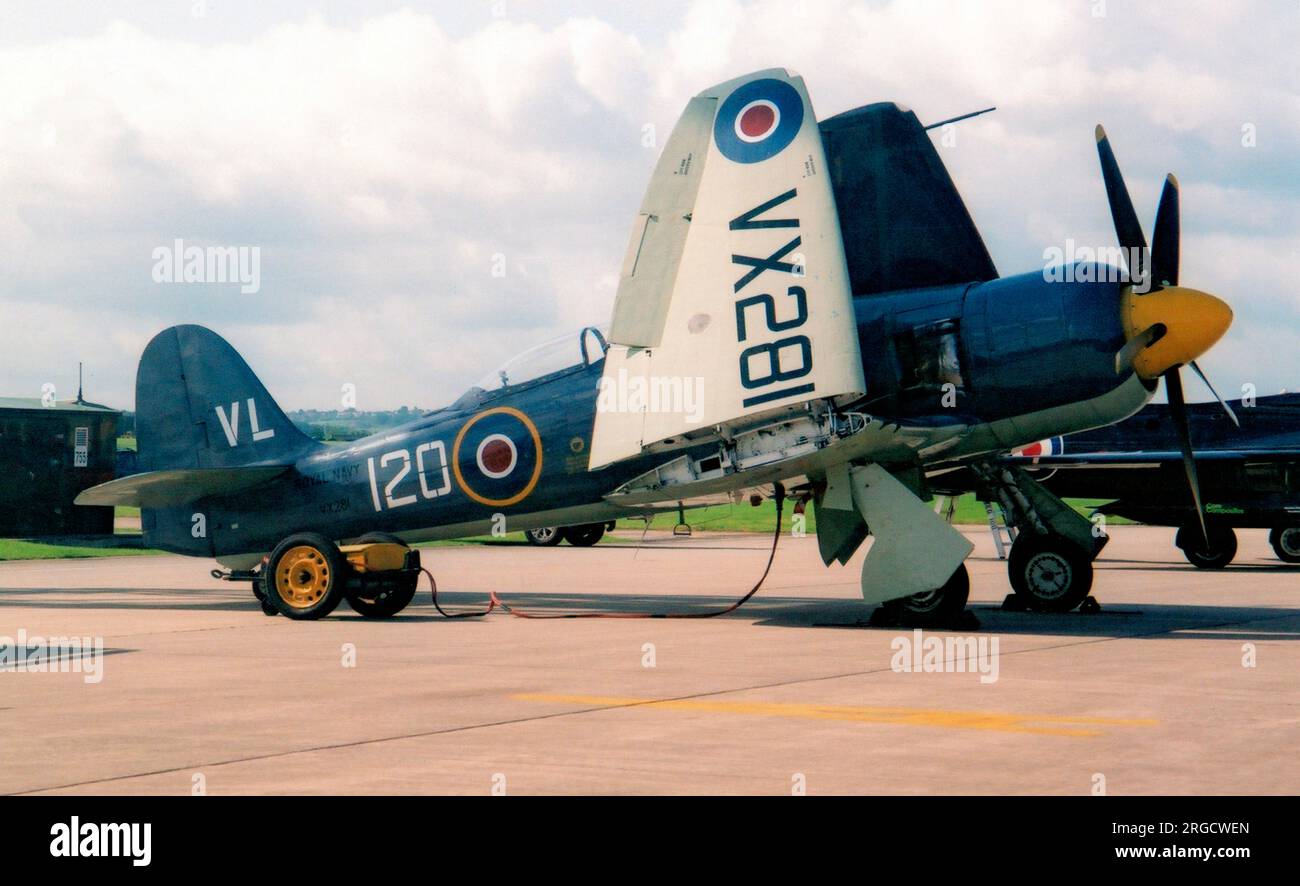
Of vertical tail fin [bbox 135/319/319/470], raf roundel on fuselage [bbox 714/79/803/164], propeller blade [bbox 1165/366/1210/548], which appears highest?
raf roundel on fuselage [bbox 714/79/803/164]

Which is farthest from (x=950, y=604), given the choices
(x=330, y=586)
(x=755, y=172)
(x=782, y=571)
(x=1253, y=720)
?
(x=782, y=571)

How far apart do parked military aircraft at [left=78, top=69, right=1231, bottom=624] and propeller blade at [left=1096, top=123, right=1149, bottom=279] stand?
2cm

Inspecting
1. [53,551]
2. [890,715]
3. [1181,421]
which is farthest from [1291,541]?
[53,551]

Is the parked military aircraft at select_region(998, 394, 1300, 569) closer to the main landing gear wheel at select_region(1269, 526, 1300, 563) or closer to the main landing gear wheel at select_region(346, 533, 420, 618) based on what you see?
the main landing gear wheel at select_region(1269, 526, 1300, 563)

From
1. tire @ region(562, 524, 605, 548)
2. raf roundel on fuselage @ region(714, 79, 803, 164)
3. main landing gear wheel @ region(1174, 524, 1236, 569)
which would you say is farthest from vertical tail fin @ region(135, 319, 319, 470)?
main landing gear wheel @ region(1174, 524, 1236, 569)

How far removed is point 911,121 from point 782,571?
477 inches

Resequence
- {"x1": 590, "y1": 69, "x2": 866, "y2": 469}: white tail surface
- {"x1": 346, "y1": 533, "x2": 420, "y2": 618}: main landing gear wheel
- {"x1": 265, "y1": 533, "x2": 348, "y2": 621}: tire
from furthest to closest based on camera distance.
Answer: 1. {"x1": 346, "y1": 533, "x2": 420, "y2": 618}: main landing gear wheel
2. {"x1": 265, "y1": 533, "x2": 348, "y2": 621}: tire
3. {"x1": 590, "y1": 69, "x2": 866, "y2": 469}: white tail surface

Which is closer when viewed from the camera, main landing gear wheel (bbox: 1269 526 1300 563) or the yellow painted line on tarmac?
the yellow painted line on tarmac

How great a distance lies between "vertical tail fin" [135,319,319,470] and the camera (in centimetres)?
1792

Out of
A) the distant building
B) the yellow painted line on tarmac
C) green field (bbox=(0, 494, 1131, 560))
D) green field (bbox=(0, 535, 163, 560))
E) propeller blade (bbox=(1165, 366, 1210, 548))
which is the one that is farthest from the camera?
green field (bbox=(0, 494, 1131, 560))

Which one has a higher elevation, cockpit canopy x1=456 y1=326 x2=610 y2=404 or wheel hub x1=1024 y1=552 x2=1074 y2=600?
cockpit canopy x1=456 y1=326 x2=610 y2=404

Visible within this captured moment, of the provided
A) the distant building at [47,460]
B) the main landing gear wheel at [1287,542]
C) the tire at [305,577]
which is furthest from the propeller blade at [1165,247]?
the distant building at [47,460]

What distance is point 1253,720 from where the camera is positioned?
797 centimetres
